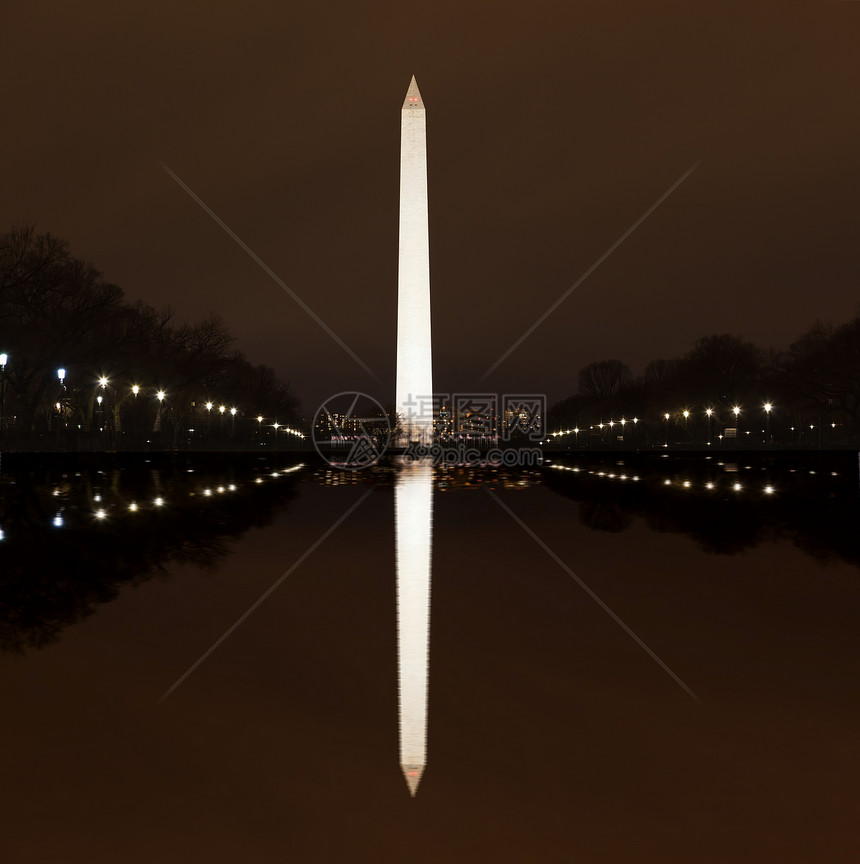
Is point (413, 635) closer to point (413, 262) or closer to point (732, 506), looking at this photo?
point (732, 506)

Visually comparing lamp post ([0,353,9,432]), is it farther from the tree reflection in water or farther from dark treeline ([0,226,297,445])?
the tree reflection in water

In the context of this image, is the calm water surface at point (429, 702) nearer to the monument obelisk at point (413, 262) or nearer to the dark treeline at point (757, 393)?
the monument obelisk at point (413, 262)

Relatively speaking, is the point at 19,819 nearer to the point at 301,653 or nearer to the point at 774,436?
the point at 301,653

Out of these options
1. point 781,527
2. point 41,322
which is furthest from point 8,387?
point 781,527

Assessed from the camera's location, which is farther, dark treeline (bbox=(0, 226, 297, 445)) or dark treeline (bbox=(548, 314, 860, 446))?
dark treeline (bbox=(548, 314, 860, 446))

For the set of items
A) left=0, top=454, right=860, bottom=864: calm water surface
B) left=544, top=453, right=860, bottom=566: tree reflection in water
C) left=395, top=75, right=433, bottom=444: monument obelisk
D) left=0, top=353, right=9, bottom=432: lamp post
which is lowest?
left=0, top=454, right=860, bottom=864: calm water surface

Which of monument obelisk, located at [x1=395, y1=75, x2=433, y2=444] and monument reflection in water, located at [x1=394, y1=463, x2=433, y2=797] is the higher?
monument obelisk, located at [x1=395, y1=75, x2=433, y2=444]

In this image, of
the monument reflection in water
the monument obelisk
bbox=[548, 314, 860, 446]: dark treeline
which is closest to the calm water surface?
the monument reflection in water
